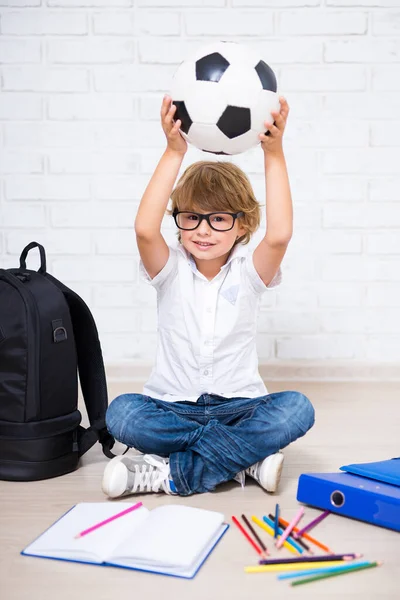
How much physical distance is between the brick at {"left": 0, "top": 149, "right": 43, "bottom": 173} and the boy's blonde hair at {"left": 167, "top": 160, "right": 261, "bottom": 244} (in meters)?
0.98

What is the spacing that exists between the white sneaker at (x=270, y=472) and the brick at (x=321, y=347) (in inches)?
43.7

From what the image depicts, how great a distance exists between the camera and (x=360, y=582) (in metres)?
1.21

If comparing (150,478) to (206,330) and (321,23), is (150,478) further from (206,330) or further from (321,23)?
(321,23)

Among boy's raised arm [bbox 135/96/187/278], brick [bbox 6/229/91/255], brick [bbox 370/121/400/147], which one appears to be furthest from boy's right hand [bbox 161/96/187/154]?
brick [bbox 370/121/400/147]

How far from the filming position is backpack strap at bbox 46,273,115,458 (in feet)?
6.00

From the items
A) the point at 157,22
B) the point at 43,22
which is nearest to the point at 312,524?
the point at 157,22

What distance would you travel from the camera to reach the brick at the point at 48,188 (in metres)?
2.67

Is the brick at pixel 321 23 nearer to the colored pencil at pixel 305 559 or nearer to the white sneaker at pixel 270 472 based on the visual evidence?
the white sneaker at pixel 270 472

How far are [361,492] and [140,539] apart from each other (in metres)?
0.42

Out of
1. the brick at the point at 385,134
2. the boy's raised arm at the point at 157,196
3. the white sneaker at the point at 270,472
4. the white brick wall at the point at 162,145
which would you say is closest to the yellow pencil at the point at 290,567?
the white sneaker at the point at 270,472

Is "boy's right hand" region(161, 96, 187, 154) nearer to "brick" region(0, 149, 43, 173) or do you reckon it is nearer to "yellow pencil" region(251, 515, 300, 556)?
"yellow pencil" region(251, 515, 300, 556)

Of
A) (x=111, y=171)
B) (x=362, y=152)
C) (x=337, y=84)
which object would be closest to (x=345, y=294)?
(x=362, y=152)

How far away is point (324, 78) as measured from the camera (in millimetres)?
2631

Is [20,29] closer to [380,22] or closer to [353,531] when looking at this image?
[380,22]
